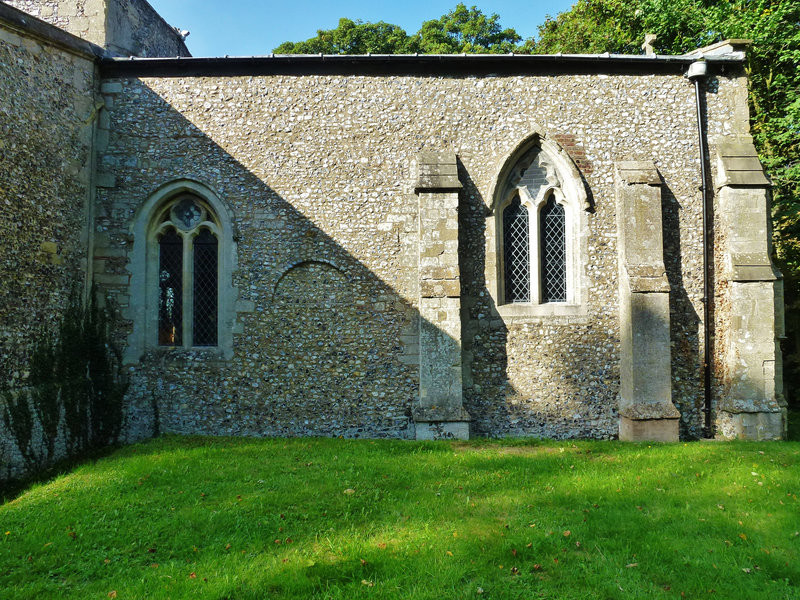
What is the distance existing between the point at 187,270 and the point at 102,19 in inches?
216

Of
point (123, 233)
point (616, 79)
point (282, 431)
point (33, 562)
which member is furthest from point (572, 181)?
point (33, 562)

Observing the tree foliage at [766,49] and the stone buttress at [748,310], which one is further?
the tree foliage at [766,49]

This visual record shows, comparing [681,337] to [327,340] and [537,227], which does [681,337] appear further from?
[327,340]

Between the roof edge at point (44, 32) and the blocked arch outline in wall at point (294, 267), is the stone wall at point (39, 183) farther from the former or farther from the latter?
the blocked arch outline in wall at point (294, 267)

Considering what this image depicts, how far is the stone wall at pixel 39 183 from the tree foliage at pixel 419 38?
54.4ft

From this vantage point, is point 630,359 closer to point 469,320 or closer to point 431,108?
point 469,320

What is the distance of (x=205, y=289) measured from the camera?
29.7ft

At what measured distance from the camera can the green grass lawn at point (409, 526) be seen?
3791 mm

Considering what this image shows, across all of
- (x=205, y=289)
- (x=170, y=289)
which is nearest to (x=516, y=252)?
(x=205, y=289)

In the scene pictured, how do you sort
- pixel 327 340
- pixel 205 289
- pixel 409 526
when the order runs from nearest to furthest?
pixel 409 526
pixel 327 340
pixel 205 289

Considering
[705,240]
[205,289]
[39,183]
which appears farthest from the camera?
[205,289]

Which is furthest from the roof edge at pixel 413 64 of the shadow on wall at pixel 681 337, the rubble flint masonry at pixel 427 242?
the shadow on wall at pixel 681 337

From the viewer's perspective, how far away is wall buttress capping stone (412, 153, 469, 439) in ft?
27.0

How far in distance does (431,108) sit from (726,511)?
7343 mm
